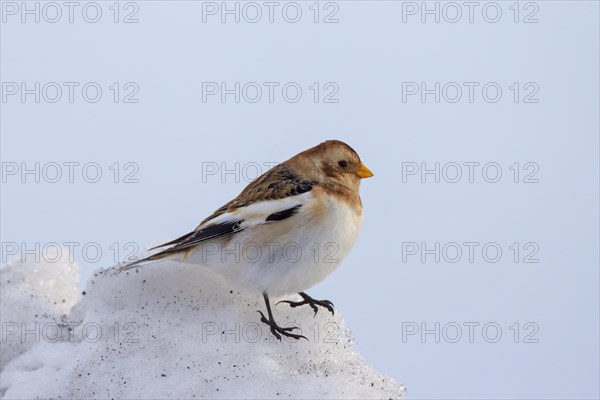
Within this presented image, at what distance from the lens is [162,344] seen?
14.3 feet

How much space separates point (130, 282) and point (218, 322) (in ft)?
2.07

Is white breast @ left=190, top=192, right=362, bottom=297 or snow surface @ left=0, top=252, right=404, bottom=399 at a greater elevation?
white breast @ left=190, top=192, right=362, bottom=297

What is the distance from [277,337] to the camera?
14.9ft

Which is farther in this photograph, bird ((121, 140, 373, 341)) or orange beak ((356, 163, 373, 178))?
orange beak ((356, 163, 373, 178))

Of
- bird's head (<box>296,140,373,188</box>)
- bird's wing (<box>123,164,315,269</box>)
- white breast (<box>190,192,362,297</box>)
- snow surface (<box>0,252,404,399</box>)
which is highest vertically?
bird's head (<box>296,140,373,188</box>)

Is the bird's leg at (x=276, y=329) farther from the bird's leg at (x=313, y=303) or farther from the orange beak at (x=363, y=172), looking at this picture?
the orange beak at (x=363, y=172)

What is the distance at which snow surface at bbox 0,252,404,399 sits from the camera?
409 cm

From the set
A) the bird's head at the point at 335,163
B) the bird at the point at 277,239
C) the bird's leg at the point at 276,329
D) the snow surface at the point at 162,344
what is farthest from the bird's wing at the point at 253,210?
the bird's leg at the point at 276,329

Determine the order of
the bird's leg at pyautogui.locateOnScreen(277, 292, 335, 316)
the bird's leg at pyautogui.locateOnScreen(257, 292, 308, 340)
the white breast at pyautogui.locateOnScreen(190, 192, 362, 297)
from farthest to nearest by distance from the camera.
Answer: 1. the bird's leg at pyautogui.locateOnScreen(277, 292, 335, 316)
2. the white breast at pyautogui.locateOnScreen(190, 192, 362, 297)
3. the bird's leg at pyautogui.locateOnScreen(257, 292, 308, 340)

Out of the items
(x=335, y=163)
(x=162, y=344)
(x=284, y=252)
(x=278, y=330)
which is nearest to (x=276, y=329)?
(x=278, y=330)

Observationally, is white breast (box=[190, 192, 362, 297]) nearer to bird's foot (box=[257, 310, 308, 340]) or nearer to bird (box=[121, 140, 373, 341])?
bird (box=[121, 140, 373, 341])

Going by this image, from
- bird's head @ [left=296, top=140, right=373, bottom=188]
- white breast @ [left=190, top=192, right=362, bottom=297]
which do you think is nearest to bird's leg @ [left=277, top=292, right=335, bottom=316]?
white breast @ [left=190, top=192, right=362, bottom=297]

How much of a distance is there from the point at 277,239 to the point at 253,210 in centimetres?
23

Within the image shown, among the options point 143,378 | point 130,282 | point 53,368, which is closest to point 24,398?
point 53,368
